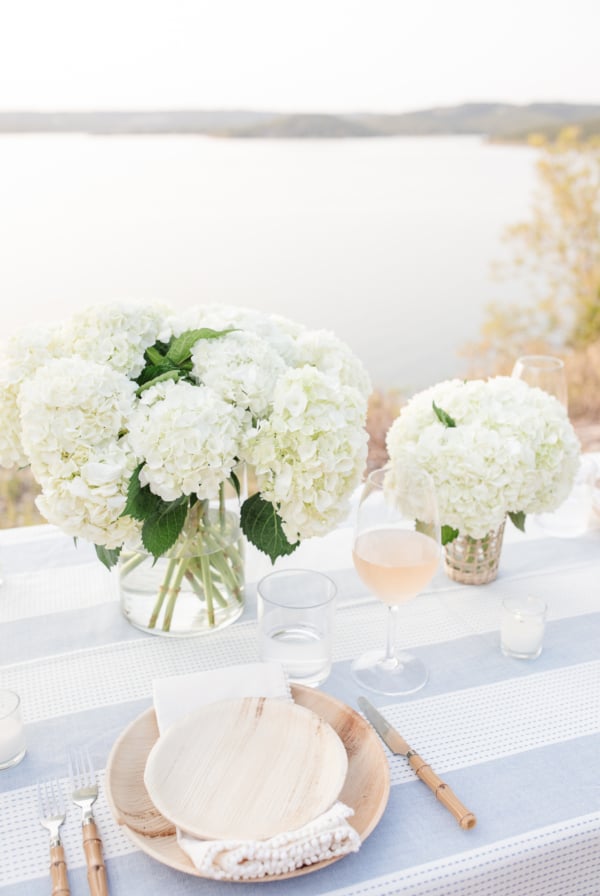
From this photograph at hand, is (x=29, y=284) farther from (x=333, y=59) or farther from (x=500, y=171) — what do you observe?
(x=500, y=171)

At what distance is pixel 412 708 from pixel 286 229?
2.95 meters

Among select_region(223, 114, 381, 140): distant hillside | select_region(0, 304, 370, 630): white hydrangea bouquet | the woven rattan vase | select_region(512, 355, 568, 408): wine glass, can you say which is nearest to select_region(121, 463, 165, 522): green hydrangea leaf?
select_region(0, 304, 370, 630): white hydrangea bouquet

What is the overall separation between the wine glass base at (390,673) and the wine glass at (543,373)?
0.49 m

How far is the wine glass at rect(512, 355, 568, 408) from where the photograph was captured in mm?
1255

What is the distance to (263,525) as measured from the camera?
91 centimetres

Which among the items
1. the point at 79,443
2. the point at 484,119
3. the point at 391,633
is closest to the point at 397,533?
the point at 391,633

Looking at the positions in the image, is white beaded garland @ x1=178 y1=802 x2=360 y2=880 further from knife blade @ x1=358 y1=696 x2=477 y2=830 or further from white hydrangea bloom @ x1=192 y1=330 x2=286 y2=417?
white hydrangea bloom @ x1=192 y1=330 x2=286 y2=417

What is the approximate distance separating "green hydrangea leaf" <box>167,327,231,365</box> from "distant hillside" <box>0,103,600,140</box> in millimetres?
2240

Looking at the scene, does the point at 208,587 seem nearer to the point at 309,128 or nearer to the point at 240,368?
the point at 240,368

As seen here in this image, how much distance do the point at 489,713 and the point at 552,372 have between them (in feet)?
1.87

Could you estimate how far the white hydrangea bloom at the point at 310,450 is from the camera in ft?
2.71

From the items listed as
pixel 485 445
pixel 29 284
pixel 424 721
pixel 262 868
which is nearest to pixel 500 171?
pixel 29 284

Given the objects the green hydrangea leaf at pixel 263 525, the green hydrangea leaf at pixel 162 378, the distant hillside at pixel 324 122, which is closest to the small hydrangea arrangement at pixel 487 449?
the green hydrangea leaf at pixel 263 525

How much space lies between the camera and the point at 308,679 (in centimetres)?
93
